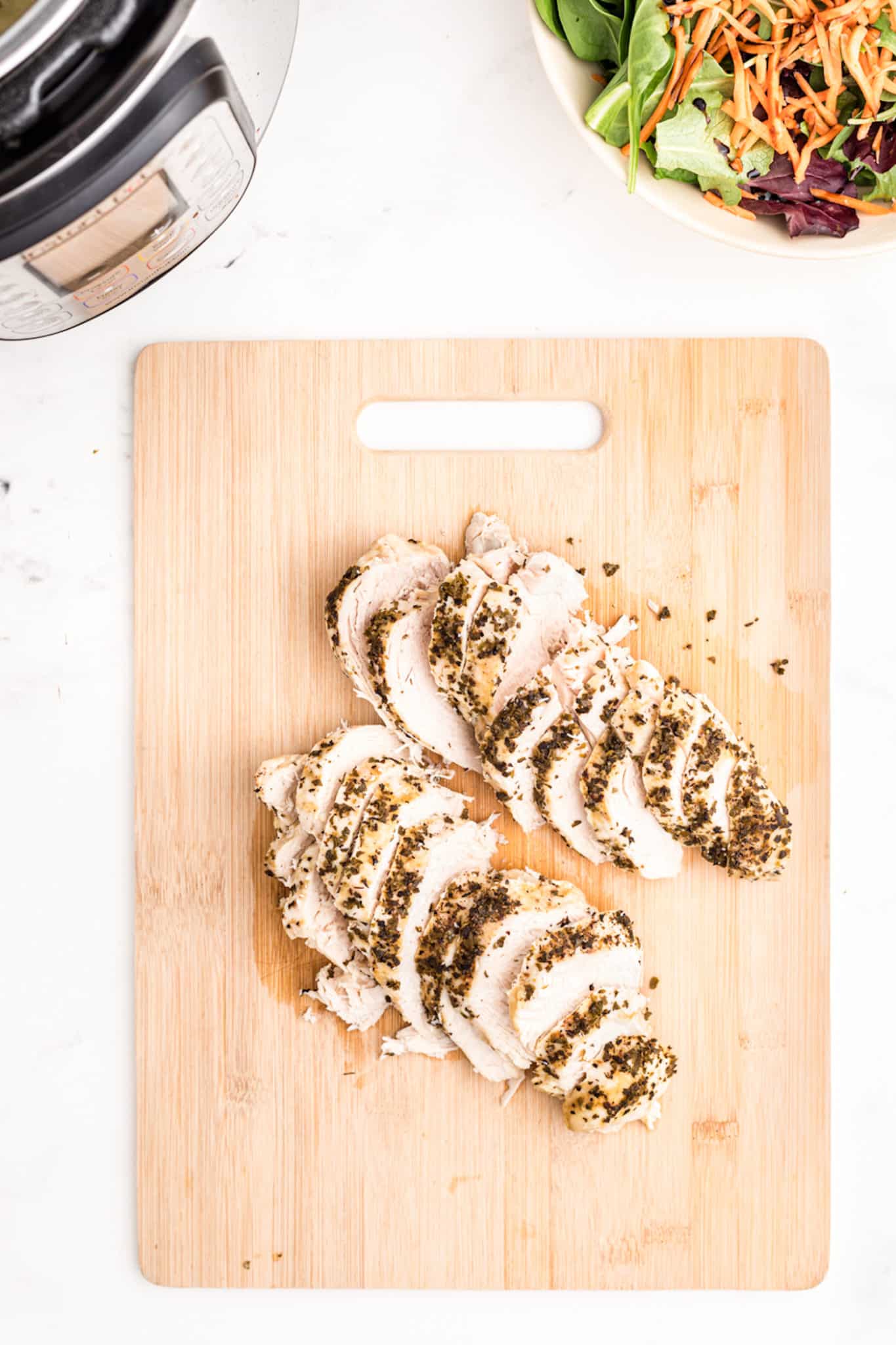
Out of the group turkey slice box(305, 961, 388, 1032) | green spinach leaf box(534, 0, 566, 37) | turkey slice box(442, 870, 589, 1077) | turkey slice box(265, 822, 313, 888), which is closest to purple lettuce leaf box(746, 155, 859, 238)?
green spinach leaf box(534, 0, 566, 37)

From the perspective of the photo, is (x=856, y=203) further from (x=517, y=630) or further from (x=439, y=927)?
(x=439, y=927)

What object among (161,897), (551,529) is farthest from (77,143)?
(161,897)

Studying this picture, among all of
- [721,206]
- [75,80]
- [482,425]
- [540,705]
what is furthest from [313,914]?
[721,206]

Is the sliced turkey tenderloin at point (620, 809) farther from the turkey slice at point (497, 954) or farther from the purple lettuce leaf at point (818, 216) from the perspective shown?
the purple lettuce leaf at point (818, 216)

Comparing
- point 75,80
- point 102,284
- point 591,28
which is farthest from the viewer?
point 591,28

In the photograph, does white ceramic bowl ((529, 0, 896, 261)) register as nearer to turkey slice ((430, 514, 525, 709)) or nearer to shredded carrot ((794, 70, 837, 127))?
shredded carrot ((794, 70, 837, 127))

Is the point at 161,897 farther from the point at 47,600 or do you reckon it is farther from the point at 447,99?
the point at 447,99
